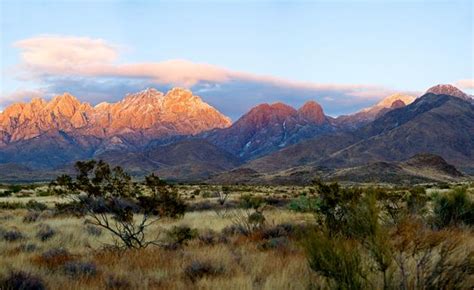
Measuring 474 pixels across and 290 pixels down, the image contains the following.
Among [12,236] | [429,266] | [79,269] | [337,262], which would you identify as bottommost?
[12,236]

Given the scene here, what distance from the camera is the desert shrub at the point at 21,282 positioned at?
699 centimetres

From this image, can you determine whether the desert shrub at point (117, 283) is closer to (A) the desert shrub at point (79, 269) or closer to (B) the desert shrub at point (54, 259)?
(A) the desert shrub at point (79, 269)

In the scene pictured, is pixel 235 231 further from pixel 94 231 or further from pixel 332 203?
pixel 94 231

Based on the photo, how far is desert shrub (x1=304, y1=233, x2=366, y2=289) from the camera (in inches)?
229

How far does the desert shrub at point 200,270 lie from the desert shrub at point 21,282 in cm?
222

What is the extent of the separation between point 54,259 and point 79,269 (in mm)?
1576

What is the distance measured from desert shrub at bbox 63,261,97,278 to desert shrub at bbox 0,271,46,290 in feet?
2.60

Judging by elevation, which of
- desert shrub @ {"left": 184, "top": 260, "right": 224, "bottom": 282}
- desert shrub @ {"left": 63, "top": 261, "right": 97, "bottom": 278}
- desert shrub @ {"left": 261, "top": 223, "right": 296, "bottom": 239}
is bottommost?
desert shrub @ {"left": 261, "top": 223, "right": 296, "bottom": 239}

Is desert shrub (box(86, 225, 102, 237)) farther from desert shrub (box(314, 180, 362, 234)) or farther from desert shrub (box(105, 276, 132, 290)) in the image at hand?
desert shrub (box(105, 276, 132, 290))

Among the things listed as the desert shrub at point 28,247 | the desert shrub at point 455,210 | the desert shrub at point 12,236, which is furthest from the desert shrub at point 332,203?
the desert shrub at point 12,236

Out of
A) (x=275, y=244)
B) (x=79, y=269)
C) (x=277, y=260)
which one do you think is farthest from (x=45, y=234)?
(x=277, y=260)

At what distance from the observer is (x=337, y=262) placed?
591 centimetres

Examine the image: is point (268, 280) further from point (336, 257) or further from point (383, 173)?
point (383, 173)

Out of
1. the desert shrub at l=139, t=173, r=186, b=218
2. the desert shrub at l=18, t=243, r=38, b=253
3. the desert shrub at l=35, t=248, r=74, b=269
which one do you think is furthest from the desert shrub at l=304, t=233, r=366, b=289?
the desert shrub at l=18, t=243, r=38, b=253
